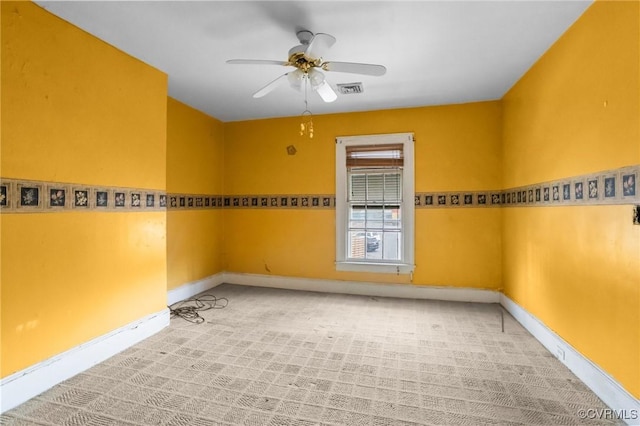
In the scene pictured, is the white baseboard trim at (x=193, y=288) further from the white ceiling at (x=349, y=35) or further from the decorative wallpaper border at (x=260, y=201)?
the white ceiling at (x=349, y=35)

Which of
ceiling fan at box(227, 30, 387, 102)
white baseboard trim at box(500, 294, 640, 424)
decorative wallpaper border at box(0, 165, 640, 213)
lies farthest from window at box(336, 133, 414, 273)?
ceiling fan at box(227, 30, 387, 102)

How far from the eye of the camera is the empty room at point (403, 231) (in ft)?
6.05

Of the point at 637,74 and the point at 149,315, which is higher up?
the point at 637,74

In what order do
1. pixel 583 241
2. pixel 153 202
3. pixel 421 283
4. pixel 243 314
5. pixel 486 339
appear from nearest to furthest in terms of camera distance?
pixel 583 241 → pixel 486 339 → pixel 153 202 → pixel 243 314 → pixel 421 283

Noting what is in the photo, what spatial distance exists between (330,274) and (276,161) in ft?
6.12

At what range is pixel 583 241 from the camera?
2.11 meters

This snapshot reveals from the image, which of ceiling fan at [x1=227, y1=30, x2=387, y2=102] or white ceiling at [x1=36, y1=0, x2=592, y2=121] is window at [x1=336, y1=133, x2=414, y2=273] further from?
Result: ceiling fan at [x1=227, y1=30, x2=387, y2=102]

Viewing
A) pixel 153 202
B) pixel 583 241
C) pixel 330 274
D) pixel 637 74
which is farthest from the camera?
pixel 330 274

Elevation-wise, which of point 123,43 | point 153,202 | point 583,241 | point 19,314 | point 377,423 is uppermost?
point 123,43

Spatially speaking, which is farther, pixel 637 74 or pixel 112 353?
pixel 112 353

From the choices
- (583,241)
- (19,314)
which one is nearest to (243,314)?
(19,314)

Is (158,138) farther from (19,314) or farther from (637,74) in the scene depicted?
(637,74)

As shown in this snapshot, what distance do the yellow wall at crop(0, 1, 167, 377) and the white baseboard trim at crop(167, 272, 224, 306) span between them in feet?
2.65

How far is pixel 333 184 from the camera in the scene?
14.3 feet
